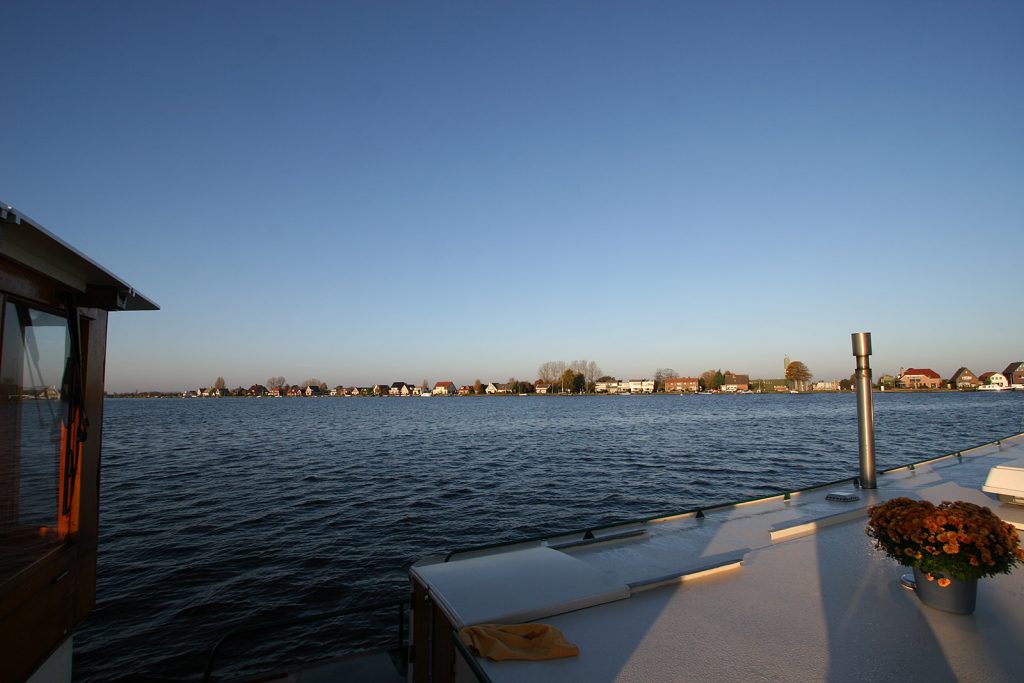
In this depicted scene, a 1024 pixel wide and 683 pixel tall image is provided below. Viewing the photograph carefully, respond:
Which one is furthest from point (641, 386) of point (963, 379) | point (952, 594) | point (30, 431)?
point (30, 431)

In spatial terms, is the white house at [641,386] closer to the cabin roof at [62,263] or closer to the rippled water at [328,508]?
the rippled water at [328,508]

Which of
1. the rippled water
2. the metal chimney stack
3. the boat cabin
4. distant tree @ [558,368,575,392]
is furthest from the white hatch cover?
distant tree @ [558,368,575,392]

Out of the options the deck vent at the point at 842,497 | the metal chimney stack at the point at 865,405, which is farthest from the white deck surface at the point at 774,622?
the metal chimney stack at the point at 865,405

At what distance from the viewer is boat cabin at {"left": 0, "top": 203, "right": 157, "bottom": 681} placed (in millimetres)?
3186

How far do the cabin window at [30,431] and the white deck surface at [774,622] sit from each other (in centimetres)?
295

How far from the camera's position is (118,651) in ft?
25.7

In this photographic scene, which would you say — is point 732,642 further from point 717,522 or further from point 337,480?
point 337,480

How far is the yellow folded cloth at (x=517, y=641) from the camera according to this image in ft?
9.39

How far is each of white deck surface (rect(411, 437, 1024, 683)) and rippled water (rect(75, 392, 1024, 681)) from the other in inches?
239

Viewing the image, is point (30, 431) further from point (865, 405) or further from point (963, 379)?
point (963, 379)

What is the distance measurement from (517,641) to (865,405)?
307 inches

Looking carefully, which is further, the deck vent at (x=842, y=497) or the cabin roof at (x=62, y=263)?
the deck vent at (x=842, y=497)

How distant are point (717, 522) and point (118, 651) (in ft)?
30.4

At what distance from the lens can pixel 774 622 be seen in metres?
3.58
